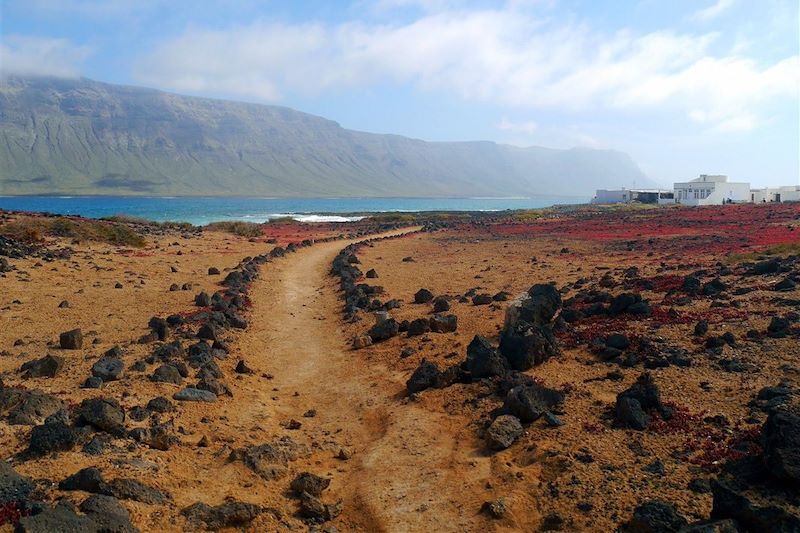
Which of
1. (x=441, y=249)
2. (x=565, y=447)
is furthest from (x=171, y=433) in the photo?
(x=441, y=249)

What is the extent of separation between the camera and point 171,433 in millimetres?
10125

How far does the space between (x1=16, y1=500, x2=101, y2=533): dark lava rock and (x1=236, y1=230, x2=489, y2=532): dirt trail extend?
10.6 feet

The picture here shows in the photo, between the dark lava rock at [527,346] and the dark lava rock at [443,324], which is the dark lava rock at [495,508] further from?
the dark lava rock at [443,324]

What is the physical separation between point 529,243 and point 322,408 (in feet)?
123

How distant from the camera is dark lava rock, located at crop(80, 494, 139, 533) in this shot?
6816mm

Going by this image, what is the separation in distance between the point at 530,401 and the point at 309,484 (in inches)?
160

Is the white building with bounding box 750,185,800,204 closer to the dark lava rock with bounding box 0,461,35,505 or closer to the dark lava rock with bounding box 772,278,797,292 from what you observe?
the dark lava rock with bounding box 772,278,797,292

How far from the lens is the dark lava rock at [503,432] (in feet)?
32.7

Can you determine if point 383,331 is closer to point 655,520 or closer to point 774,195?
point 655,520

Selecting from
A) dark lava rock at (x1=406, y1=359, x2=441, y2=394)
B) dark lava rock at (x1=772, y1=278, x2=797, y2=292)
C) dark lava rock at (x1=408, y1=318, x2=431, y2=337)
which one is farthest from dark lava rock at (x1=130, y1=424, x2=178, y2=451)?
dark lava rock at (x1=772, y1=278, x2=797, y2=292)

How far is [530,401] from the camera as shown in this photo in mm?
10609

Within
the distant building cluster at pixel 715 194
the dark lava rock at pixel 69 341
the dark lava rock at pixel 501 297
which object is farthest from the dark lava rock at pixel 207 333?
the distant building cluster at pixel 715 194

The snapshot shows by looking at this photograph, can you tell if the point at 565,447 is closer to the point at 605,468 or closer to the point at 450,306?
the point at 605,468

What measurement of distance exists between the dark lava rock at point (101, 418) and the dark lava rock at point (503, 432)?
233 inches
